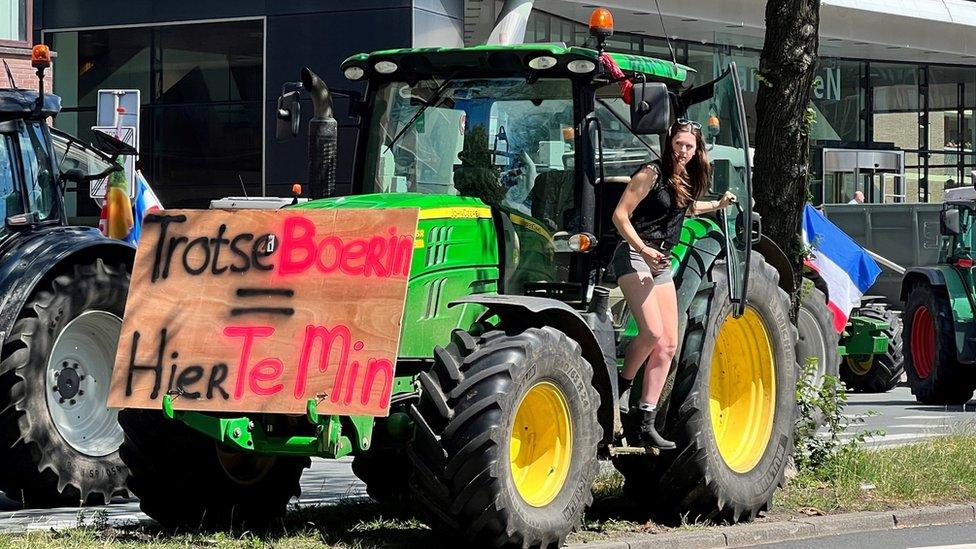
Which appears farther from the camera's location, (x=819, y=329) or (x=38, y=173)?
(x=819, y=329)

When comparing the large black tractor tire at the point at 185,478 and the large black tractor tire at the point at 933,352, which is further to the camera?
the large black tractor tire at the point at 933,352

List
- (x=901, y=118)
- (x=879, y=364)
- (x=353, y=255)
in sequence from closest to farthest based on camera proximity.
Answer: (x=353, y=255) < (x=879, y=364) < (x=901, y=118)

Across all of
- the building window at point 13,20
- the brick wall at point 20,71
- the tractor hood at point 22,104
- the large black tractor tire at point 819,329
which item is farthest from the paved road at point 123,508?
the building window at point 13,20

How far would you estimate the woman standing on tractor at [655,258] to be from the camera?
865 cm

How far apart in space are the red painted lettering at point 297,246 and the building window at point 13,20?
16409mm

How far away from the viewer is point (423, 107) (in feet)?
30.5

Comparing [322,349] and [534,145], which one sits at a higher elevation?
[534,145]

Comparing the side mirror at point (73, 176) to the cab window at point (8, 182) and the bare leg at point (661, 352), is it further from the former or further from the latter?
the bare leg at point (661, 352)

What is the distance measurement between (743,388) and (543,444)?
2.30 metres

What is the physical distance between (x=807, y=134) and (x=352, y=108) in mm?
3226

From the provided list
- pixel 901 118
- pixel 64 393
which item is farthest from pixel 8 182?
pixel 901 118

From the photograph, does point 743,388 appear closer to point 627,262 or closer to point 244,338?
point 627,262

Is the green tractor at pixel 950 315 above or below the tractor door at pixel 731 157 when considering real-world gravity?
below

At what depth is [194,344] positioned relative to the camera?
26.7 ft
